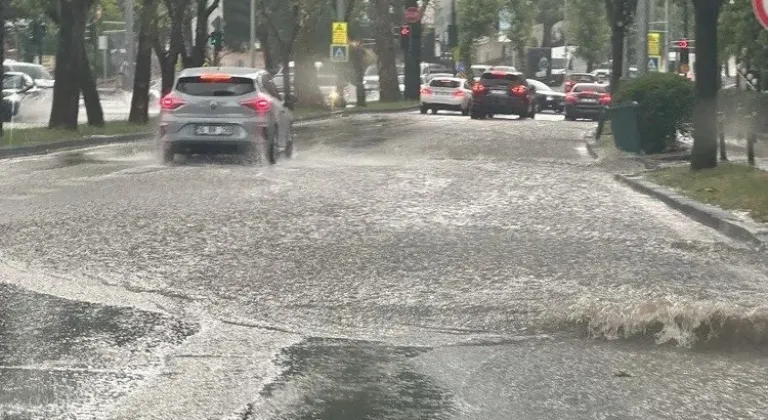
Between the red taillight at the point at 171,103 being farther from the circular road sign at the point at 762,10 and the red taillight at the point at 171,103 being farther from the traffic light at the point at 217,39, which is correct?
the traffic light at the point at 217,39

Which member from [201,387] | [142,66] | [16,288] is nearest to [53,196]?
[16,288]

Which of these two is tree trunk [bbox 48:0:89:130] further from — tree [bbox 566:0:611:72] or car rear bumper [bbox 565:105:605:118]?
tree [bbox 566:0:611:72]

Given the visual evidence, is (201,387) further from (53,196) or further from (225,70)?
(225,70)

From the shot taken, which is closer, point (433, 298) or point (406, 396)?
point (406, 396)

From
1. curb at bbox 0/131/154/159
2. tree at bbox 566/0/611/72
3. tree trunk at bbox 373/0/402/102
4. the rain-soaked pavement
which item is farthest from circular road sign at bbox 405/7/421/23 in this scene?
the rain-soaked pavement

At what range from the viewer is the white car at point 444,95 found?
55562 millimetres

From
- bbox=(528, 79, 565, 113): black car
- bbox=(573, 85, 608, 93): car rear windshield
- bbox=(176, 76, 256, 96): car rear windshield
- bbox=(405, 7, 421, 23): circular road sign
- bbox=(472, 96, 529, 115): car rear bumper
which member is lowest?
bbox=(528, 79, 565, 113): black car

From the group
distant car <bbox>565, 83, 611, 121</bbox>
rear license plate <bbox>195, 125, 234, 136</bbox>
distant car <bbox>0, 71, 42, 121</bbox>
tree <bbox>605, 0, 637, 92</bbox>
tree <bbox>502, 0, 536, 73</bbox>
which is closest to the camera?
rear license plate <bbox>195, 125, 234, 136</bbox>

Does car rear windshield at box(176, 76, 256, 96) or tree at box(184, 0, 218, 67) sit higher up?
tree at box(184, 0, 218, 67)

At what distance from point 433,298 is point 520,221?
5344 mm

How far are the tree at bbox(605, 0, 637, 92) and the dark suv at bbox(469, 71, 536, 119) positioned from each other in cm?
1010

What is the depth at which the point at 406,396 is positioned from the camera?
24.0 feet

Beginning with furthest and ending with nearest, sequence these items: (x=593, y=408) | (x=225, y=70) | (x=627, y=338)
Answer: (x=225, y=70)
(x=627, y=338)
(x=593, y=408)

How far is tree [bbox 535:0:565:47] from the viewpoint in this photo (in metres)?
145
